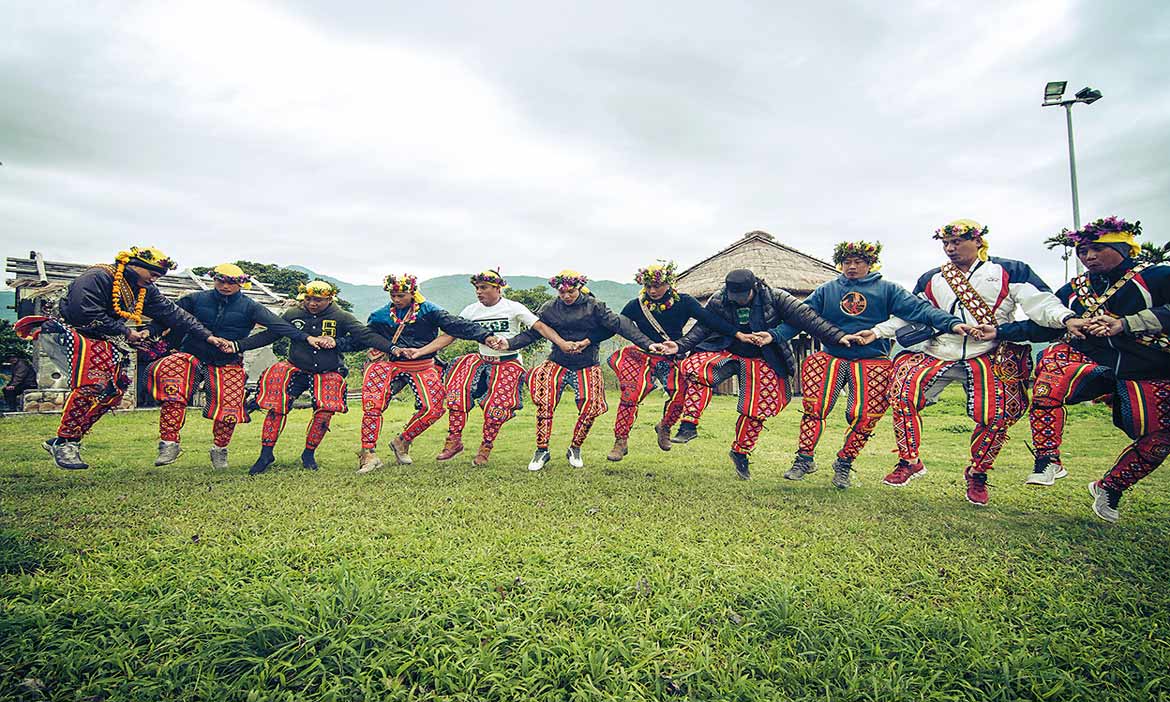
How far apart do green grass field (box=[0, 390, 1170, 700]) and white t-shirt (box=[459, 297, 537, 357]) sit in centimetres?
214

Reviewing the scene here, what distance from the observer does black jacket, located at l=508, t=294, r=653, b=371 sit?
6.67 m

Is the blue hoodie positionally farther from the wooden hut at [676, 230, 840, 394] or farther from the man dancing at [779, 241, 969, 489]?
the wooden hut at [676, 230, 840, 394]

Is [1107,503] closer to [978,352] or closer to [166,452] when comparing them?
[978,352]

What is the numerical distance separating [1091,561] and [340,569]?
15.2 feet

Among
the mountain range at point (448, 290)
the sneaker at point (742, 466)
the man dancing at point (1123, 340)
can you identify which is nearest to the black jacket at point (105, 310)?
the sneaker at point (742, 466)

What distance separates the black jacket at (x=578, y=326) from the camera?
6.67m

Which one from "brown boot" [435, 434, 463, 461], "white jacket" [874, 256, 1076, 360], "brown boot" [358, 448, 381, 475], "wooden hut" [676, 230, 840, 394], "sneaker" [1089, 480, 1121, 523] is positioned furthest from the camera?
"wooden hut" [676, 230, 840, 394]

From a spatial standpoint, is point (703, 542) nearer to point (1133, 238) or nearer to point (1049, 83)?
point (1133, 238)

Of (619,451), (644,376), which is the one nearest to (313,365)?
(619,451)

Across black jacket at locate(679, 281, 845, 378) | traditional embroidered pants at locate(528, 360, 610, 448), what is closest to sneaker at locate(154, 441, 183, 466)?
traditional embroidered pants at locate(528, 360, 610, 448)

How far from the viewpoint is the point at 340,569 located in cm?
318

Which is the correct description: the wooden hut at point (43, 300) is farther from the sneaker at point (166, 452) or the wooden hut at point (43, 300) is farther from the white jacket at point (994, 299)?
the white jacket at point (994, 299)

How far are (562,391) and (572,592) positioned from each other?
3822 millimetres

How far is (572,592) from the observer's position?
9.98ft
